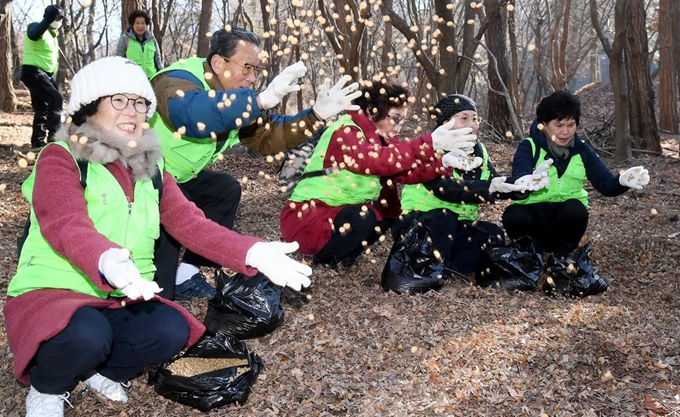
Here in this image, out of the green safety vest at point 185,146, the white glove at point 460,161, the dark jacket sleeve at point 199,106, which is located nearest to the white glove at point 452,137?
the white glove at point 460,161

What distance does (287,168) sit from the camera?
503 centimetres

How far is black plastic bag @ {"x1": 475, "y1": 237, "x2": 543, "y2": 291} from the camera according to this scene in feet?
13.6

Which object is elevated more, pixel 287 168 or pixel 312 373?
pixel 287 168

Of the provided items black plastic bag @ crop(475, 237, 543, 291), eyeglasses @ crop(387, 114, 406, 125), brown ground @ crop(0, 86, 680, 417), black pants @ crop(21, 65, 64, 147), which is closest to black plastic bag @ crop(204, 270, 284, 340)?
brown ground @ crop(0, 86, 680, 417)

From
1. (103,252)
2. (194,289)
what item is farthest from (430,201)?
(103,252)

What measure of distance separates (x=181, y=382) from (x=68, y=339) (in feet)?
1.86

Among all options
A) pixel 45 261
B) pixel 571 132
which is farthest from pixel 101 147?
pixel 571 132

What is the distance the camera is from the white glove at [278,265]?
242 cm

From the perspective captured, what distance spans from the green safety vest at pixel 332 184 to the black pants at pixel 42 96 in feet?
15.6

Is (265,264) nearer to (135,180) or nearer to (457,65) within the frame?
(135,180)

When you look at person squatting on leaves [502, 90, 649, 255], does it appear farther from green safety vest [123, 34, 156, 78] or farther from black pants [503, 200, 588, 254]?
green safety vest [123, 34, 156, 78]

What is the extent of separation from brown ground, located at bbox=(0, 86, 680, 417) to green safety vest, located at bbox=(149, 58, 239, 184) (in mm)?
823

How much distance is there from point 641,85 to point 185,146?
676 centimetres

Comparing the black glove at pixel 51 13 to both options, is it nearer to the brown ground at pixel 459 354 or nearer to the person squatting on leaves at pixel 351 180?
the brown ground at pixel 459 354
